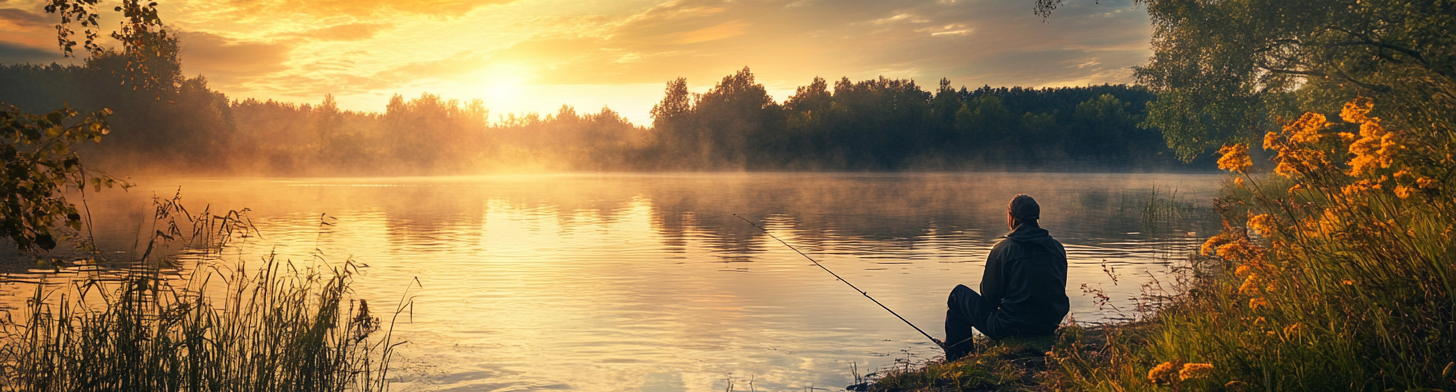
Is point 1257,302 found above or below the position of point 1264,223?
below

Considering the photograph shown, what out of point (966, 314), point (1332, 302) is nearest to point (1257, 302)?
point (1332, 302)

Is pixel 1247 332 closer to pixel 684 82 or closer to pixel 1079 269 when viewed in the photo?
pixel 1079 269

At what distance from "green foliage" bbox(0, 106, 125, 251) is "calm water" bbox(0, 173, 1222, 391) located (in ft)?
12.2

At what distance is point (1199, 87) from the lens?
122ft

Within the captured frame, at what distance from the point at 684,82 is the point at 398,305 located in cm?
11118

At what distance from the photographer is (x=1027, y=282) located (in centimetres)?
746

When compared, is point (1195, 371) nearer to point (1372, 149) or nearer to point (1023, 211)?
point (1372, 149)

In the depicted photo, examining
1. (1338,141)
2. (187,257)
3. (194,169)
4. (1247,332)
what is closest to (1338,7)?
(1338,141)

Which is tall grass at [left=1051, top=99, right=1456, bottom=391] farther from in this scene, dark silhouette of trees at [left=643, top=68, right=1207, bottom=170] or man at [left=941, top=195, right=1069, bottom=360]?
dark silhouette of trees at [left=643, top=68, right=1207, bottom=170]

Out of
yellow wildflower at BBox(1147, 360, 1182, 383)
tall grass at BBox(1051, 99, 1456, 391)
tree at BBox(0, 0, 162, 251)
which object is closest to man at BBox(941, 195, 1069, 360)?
tall grass at BBox(1051, 99, 1456, 391)

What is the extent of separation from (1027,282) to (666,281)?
27.2ft

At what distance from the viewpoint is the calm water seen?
28.9 feet

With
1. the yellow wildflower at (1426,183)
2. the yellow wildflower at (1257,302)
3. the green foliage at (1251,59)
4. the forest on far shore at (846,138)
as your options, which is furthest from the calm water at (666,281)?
the forest on far shore at (846,138)

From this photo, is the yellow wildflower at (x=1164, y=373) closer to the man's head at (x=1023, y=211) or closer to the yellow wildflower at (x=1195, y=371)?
the yellow wildflower at (x=1195, y=371)
